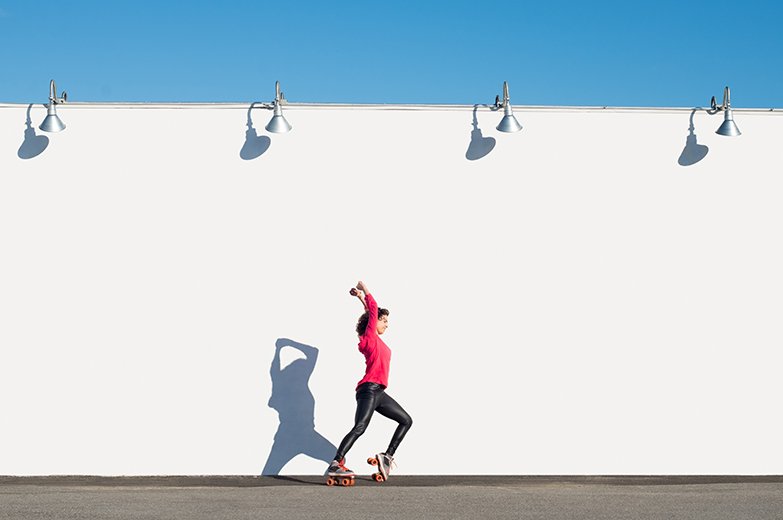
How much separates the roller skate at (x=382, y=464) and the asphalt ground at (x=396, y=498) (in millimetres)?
80

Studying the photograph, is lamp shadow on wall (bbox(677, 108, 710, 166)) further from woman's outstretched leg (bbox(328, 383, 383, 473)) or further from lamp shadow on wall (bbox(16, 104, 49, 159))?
lamp shadow on wall (bbox(16, 104, 49, 159))

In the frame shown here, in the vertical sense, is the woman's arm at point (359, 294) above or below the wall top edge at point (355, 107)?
below

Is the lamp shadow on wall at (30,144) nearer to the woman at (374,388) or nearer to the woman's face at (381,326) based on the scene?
the woman at (374,388)

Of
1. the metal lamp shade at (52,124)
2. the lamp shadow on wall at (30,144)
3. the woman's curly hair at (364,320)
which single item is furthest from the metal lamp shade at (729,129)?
the lamp shadow on wall at (30,144)

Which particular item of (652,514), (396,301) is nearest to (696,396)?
(652,514)

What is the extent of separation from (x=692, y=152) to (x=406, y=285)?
3.00m

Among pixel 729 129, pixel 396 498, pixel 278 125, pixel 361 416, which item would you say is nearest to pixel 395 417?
pixel 361 416

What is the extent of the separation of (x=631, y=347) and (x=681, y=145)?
197 centimetres

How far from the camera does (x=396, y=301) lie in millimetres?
10016

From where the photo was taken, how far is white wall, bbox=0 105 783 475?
32.4 feet

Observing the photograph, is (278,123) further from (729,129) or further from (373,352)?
(729,129)

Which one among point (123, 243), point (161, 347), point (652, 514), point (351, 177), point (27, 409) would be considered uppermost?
point (351, 177)

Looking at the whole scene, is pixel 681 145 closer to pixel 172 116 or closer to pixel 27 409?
pixel 172 116

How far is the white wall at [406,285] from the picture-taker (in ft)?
32.4
